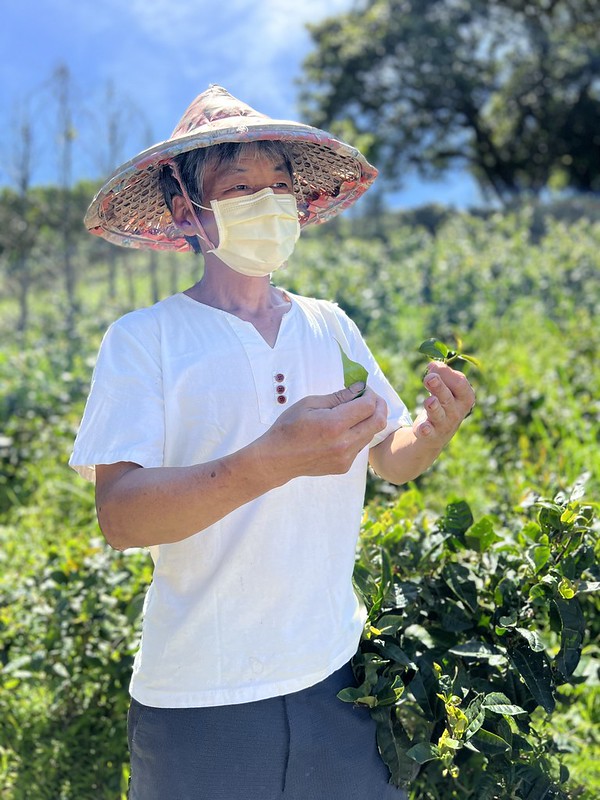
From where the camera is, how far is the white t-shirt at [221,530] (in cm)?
129

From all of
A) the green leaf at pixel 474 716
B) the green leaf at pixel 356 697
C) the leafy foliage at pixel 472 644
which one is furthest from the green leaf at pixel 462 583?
the green leaf at pixel 356 697

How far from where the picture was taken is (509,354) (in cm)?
551

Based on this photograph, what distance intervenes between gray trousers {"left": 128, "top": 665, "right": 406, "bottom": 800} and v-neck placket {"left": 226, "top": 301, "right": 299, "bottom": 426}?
0.46 meters

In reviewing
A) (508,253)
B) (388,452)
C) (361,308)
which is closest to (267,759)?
(388,452)

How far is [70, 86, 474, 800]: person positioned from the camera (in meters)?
1.24

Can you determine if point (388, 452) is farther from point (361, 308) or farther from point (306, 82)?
point (306, 82)

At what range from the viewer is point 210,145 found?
140 cm

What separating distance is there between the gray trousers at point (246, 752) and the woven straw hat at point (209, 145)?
0.87 m

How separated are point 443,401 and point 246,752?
0.64 metres

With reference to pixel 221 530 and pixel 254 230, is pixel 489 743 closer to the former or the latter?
pixel 221 530

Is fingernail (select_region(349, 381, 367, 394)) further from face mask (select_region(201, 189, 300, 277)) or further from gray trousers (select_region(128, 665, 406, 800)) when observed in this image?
gray trousers (select_region(128, 665, 406, 800))

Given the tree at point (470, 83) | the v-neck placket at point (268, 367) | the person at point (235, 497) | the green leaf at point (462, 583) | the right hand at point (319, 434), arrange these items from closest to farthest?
the right hand at point (319, 434)
the person at point (235, 497)
the v-neck placket at point (268, 367)
the green leaf at point (462, 583)
the tree at point (470, 83)

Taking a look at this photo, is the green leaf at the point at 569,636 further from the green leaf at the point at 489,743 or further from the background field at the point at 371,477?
the background field at the point at 371,477

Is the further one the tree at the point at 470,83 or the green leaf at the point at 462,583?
the tree at the point at 470,83
